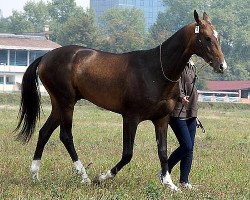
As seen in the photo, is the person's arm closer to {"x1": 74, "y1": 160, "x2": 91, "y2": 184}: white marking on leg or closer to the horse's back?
the horse's back

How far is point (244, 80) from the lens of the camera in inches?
3536

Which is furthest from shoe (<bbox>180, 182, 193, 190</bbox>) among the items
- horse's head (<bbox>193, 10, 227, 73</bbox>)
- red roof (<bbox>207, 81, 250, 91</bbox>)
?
red roof (<bbox>207, 81, 250, 91</bbox>)

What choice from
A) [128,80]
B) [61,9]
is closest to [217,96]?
[61,9]

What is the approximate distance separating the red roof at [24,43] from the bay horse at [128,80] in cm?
6355

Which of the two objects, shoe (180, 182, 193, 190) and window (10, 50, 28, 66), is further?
window (10, 50, 28, 66)

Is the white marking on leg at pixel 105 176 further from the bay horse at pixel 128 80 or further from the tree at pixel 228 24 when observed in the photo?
the tree at pixel 228 24

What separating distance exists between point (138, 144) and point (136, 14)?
103 metres

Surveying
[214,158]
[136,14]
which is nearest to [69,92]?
[214,158]

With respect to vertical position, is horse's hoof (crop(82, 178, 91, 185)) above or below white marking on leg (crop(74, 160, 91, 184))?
below

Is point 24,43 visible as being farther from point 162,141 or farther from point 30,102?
point 162,141

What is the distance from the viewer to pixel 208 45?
8586 millimetres

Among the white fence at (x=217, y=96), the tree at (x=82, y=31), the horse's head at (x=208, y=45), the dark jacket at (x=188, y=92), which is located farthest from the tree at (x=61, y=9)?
the horse's head at (x=208, y=45)

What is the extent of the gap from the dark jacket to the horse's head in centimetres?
68

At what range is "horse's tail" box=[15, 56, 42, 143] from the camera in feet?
34.4
